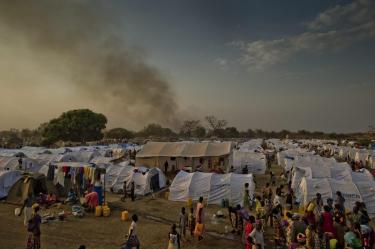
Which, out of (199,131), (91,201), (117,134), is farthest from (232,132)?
(91,201)

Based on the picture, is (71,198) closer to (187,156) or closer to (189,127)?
(187,156)

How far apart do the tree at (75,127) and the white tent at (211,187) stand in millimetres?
63452

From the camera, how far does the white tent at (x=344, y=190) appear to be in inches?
627

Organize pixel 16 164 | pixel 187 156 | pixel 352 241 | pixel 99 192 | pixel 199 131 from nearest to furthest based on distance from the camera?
1. pixel 352 241
2. pixel 99 192
3. pixel 16 164
4. pixel 187 156
5. pixel 199 131

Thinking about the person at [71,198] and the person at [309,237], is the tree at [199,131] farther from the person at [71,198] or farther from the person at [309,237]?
the person at [309,237]

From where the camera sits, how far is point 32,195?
16688 mm

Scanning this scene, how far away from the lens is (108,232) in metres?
12.8

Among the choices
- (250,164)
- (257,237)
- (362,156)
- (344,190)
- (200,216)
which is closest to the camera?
(257,237)

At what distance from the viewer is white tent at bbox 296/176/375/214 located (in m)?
15.9

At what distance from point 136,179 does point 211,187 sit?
5.81 metres

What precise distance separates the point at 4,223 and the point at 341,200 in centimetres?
1466

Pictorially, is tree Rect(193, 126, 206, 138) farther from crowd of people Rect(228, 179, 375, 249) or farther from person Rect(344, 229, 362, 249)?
person Rect(344, 229, 362, 249)

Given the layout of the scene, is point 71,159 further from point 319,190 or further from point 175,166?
point 319,190

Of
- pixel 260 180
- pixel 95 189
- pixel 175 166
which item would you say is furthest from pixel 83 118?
pixel 95 189
